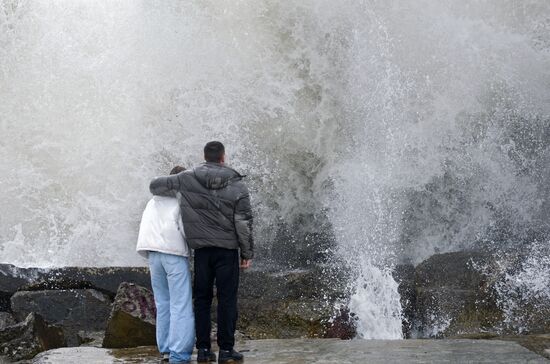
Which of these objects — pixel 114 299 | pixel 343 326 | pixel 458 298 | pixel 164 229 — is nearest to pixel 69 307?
pixel 114 299

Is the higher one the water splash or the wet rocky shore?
the water splash

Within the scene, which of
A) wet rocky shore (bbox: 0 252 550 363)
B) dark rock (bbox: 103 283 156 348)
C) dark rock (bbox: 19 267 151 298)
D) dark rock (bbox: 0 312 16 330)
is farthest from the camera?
dark rock (bbox: 19 267 151 298)

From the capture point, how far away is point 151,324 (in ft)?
24.2

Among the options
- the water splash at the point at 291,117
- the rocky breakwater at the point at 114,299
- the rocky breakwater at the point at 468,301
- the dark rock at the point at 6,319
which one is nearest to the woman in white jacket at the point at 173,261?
the rocky breakwater at the point at 114,299

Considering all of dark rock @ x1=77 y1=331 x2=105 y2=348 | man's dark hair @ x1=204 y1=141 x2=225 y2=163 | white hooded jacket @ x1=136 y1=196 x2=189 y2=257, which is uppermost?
man's dark hair @ x1=204 y1=141 x2=225 y2=163

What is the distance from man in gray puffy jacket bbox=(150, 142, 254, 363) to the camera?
5848mm

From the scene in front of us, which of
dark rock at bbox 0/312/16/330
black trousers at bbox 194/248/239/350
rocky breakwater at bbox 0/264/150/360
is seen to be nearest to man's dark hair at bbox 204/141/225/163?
black trousers at bbox 194/248/239/350

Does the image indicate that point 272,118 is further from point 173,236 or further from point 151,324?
point 173,236

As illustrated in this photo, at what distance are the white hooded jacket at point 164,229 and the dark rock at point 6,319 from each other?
379 cm

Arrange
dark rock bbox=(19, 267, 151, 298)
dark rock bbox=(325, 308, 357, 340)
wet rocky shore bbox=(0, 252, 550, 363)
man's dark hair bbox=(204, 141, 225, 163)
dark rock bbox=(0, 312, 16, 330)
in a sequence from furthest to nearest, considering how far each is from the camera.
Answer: dark rock bbox=(19, 267, 151, 298) → dark rock bbox=(0, 312, 16, 330) → dark rock bbox=(325, 308, 357, 340) → wet rocky shore bbox=(0, 252, 550, 363) → man's dark hair bbox=(204, 141, 225, 163)

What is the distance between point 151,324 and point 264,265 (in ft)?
12.6

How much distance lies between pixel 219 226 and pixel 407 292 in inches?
153

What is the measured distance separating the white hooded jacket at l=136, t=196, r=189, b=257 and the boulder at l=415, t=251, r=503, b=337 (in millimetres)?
3572

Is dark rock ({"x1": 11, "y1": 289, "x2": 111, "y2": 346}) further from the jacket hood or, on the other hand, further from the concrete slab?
the jacket hood
